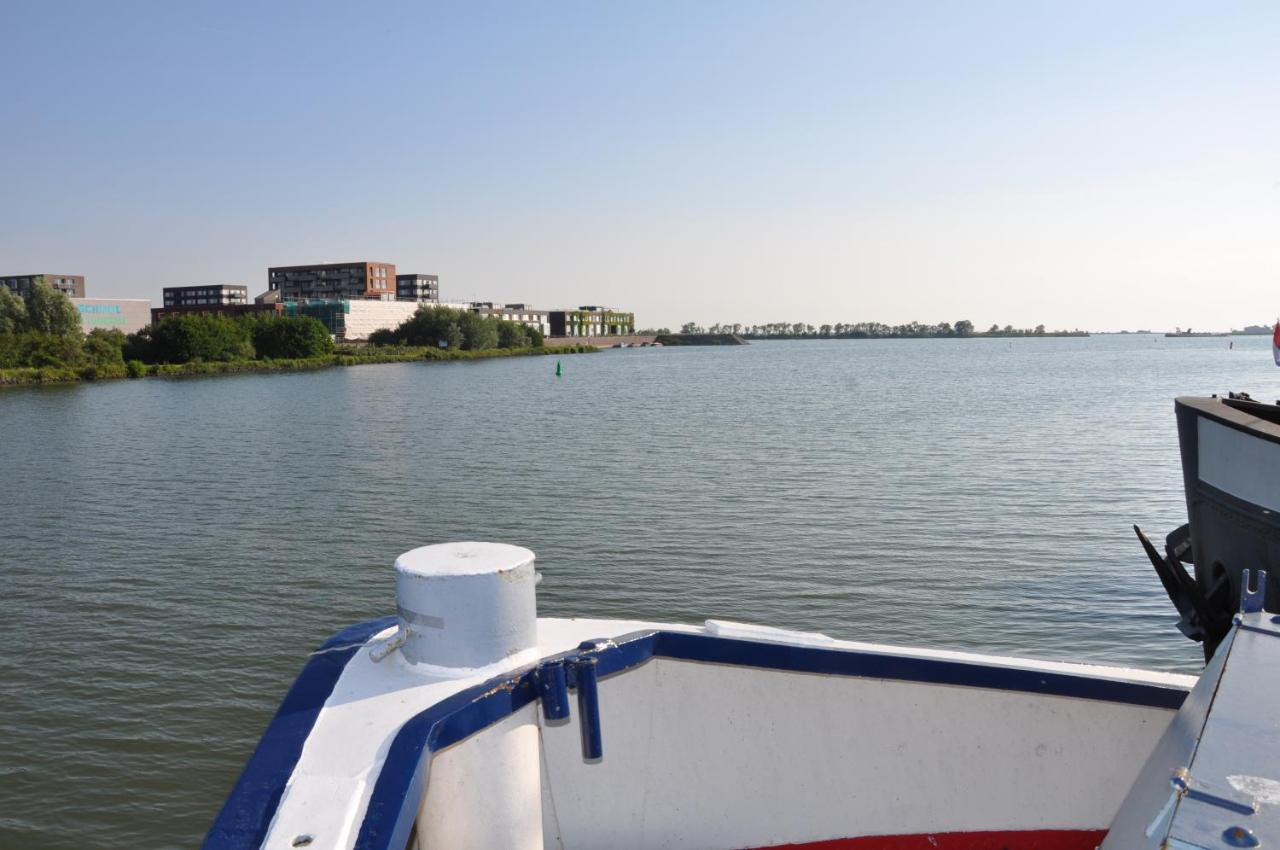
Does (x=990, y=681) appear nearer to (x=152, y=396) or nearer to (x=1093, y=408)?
(x=1093, y=408)

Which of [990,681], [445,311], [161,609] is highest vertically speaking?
[445,311]

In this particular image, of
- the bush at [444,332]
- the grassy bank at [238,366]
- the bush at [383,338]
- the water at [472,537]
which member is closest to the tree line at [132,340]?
the grassy bank at [238,366]

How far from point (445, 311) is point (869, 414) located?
100 metres

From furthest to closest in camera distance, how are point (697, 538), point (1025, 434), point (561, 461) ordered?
1. point (1025, 434)
2. point (561, 461)
3. point (697, 538)

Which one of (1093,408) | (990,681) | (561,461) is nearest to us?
(990,681)

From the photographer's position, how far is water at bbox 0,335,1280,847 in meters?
9.35

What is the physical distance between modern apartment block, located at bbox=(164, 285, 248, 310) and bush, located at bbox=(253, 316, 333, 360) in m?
77.2

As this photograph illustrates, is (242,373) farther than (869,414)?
Yes

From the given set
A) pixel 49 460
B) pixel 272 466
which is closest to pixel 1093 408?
pixel 272 466

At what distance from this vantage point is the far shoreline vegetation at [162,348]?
244 feet

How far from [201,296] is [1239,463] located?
188 m

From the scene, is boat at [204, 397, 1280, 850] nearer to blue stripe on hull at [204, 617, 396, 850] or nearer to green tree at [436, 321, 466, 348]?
blue stripe on hull at [204, 617, 396, 850]

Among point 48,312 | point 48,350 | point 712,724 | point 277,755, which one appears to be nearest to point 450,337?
point 48,312

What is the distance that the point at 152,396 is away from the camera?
57.6 m
